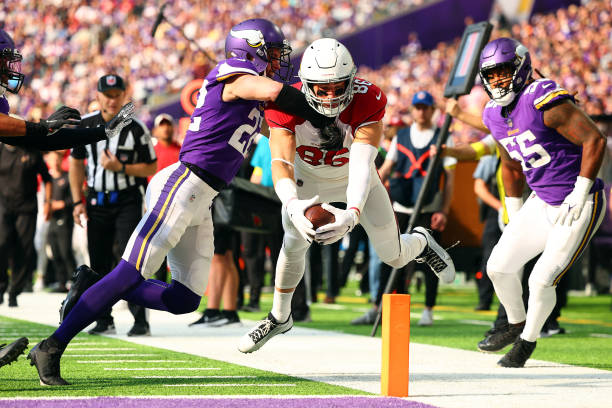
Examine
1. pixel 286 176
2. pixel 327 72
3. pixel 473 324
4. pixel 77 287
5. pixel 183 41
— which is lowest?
pixel 473 324

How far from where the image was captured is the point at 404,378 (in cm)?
419

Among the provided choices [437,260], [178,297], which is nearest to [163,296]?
[178,297]

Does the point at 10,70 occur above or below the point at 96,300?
above

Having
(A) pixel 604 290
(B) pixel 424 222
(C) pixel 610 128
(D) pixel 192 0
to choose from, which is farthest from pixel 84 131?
(D) pixel 192 0

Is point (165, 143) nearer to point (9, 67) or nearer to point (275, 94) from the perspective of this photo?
point (9, 67)

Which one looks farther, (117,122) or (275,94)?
(117,122)

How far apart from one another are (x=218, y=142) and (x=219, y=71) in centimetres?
36

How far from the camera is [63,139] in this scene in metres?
4.68

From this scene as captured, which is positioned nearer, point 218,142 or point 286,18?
point 218,142

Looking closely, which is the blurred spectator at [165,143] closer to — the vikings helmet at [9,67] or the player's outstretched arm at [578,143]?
the vikings helmet at [9,67]

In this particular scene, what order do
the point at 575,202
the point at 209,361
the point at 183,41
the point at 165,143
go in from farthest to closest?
the point at 183,41 → the point at 165,143 → the point at 209,361 → the point at 575,202

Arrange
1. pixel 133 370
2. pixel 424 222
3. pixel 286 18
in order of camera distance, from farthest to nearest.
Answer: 1. pixel 286 18
2. pixel 424 222
3. pixel 133 370

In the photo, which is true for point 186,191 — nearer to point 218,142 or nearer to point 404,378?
point 218,142

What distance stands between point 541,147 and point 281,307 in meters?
1.75
